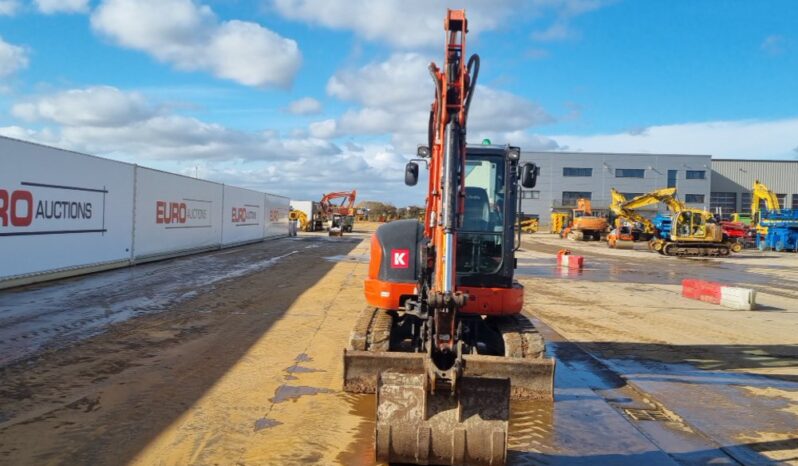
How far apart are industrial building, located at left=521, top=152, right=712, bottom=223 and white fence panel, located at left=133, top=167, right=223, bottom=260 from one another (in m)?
52.3

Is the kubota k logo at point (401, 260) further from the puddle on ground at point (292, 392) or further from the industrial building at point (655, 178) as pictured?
the industrial building at point (655, 178)

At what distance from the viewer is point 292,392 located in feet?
20.3

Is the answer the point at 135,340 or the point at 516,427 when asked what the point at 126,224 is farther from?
the point at 516,427

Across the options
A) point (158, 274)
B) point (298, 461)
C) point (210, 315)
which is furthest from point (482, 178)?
point (158, 274)

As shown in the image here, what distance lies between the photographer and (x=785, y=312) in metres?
13.5

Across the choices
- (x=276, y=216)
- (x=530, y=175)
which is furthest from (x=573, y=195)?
(x=530, y=175)

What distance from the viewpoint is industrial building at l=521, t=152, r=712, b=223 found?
7362cm

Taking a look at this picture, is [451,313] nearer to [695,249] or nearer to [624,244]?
[695,249]

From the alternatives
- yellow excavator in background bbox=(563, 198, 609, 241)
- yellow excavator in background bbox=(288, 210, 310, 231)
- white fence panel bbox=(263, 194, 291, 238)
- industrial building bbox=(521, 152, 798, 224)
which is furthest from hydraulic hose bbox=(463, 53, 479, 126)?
industrial building bbox=(521, 152, 798, 224)

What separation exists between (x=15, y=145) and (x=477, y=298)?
11.7m

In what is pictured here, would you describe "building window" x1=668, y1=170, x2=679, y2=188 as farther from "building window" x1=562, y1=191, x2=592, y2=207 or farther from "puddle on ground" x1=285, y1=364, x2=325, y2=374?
"puddle on ground" x1=285, y1=364, x2=325, y2=374

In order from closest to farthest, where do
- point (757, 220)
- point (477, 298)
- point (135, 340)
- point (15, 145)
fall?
point (477, 298), point (135, 340), point (15, 145), point (757, 220)

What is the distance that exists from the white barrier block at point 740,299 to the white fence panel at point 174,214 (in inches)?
662

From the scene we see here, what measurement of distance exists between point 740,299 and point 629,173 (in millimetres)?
65156
